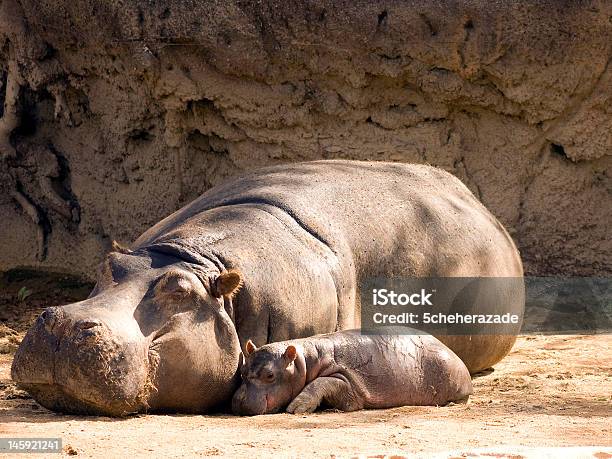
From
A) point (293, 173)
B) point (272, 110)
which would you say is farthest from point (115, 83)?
point (293, 173)

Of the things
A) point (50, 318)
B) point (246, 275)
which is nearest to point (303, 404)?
point (246, 275)

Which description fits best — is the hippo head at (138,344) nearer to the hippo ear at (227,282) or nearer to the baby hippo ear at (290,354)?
the hippo ear at (227,282)

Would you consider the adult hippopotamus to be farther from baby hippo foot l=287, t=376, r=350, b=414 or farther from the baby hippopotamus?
baby hippo foot l=287, t=376, r=350, b=414

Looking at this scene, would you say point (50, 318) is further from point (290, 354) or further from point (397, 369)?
point (397, 369)

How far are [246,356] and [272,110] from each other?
13.7 feet

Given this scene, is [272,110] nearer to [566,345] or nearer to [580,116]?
[580,116]

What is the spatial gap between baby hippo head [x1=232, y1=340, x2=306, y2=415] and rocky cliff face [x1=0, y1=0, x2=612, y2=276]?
4238 mm

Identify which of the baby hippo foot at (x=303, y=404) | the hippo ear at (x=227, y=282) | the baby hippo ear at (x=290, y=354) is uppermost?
the hippo ear at (x=227, y=282)

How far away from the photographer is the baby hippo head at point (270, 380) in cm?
538

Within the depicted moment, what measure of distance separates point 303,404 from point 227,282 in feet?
2.16

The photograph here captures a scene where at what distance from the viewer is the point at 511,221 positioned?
9.43 m

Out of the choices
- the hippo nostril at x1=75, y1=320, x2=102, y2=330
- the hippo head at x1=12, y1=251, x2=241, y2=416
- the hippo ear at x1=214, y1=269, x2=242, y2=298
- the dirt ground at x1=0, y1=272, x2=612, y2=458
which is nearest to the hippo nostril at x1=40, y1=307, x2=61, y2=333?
the hippo head at x1=12, y1=251, x2=241, y2=416

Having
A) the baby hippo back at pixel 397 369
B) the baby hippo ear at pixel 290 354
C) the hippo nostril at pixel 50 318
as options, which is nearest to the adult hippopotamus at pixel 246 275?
the hippo nostril at pixel 50 318

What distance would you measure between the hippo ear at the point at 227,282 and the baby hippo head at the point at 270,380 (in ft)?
1.03
